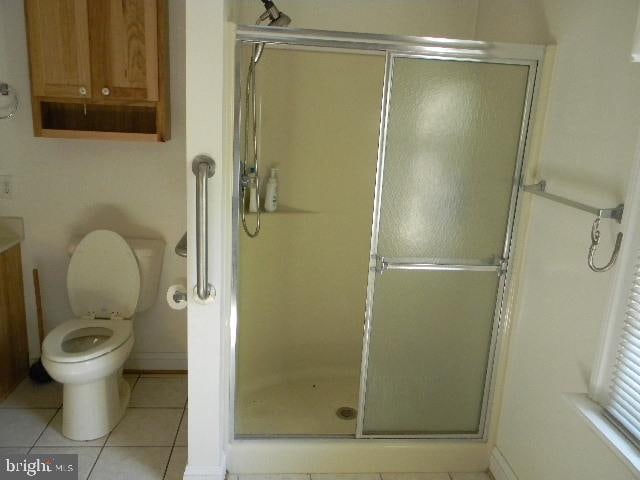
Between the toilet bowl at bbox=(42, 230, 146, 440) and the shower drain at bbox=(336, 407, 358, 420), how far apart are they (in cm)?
106

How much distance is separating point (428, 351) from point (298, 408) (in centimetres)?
73

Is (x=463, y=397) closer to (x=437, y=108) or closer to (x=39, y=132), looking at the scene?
(x=437, y=108)

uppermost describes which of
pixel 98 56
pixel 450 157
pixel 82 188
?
pixel 98 56

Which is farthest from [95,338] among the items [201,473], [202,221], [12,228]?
[202,221]

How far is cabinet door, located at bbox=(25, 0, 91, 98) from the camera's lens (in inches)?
89.6

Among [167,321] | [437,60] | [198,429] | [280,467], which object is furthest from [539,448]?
[167,321]

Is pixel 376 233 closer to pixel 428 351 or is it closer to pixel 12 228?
pixel 428 351

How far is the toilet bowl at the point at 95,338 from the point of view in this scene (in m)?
2.29

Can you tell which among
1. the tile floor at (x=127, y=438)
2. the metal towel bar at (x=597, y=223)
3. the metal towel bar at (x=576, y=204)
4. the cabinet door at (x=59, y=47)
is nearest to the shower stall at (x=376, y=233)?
the metal towel bar at (x=576, y=204)

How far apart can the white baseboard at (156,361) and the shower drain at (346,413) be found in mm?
991

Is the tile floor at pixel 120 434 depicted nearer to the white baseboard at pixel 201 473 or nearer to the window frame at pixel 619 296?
the white baseboard at pixel 201 473

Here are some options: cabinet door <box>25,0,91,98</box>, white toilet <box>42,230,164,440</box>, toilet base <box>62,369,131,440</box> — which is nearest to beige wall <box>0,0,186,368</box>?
white toilet <box>42,230,164,440</box>

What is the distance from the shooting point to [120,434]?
8.06ft

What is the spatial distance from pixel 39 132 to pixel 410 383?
2.04 metres
